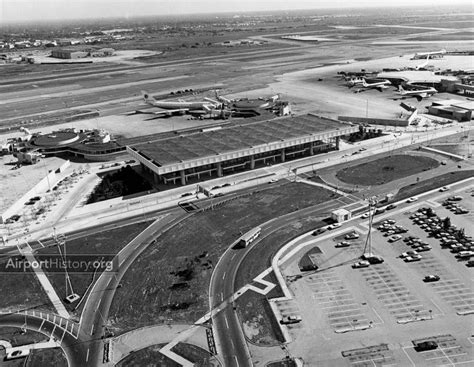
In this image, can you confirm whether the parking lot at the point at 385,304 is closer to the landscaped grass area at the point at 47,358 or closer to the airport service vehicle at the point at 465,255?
the airport service vehicle at the point at 465,255

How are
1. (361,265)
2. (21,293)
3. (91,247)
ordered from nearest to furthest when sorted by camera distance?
1. (21,293)
2. (361,265)
3. (91,247)

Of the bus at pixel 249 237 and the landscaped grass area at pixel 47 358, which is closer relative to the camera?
the landscaped grass area at pixel 47 358

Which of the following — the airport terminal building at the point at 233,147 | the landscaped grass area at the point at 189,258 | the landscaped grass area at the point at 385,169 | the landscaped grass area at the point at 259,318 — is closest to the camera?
the landscaped grass area at the point at 259,318

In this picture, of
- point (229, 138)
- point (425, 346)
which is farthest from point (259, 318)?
point (229, 138)

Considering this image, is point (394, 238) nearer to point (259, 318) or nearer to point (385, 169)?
point (259, 318)

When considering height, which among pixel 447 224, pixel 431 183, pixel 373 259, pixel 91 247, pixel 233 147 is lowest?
pixel 373 259

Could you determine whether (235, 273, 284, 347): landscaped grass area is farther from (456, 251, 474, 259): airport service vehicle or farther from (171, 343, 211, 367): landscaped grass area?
(456, 251, 474, 259): airport service vehicle

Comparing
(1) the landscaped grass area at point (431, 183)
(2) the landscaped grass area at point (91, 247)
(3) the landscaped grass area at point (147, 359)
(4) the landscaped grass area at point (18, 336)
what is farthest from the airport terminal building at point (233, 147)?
(3) the landscaped grass area at point (147, 359)

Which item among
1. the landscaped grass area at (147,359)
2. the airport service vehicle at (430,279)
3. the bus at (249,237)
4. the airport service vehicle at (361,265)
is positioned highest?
the bus at (249,237)
